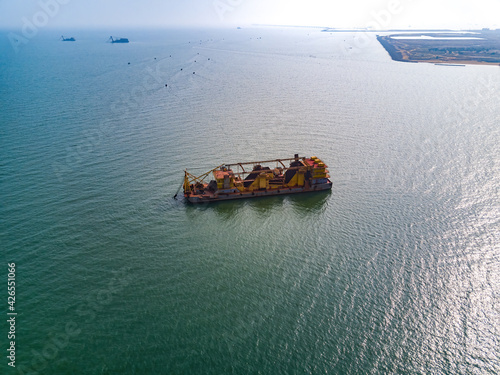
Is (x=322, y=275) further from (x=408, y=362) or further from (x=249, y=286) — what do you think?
(x=408, y=362)

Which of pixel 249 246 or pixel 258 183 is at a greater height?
pixel 258 183

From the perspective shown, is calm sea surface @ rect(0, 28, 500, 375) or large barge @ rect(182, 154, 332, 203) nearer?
calm sea surface @ rect(0, 28, 500, 375)

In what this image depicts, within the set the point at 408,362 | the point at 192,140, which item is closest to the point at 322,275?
the point at 408,362

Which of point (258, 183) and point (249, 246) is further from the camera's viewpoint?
point (258, 183)
